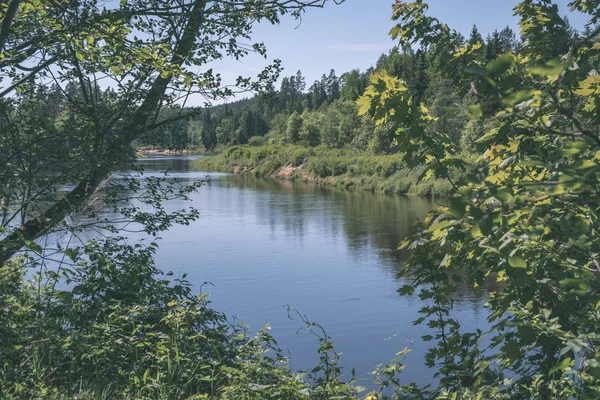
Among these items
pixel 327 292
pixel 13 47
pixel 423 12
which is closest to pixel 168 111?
pixel 13 47

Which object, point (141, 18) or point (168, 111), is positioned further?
point (168, 111)

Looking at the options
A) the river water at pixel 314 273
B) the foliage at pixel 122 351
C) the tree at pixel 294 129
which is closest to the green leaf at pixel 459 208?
the foliage at pixel 122 351

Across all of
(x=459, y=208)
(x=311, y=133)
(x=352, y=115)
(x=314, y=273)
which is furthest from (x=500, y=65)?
(x=311, y=133)

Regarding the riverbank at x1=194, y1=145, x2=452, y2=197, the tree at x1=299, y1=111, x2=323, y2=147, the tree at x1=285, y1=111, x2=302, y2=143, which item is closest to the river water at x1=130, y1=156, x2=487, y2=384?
the riverbank at x1=194, y1=145, x2=452, y2=197

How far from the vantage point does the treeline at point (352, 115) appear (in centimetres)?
432

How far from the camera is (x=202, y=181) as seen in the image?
22.9ft

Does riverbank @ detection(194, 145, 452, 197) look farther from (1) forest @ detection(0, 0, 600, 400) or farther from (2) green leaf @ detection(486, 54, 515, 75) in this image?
(2) green leaf @ detection(486, 54, 515, 75)

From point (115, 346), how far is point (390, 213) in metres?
22.2

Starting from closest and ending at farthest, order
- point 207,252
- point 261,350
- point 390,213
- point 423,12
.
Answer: point 423,12
point 261,350
point 207,252
point 390,213

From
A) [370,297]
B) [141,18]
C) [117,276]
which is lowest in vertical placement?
[370,297]

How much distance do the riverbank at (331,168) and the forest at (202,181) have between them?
70.7 ft

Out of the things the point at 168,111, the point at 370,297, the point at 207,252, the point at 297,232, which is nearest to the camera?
the point at 168,111

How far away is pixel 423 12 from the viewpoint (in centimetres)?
400

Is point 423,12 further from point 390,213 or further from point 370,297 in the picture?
point 390,213
